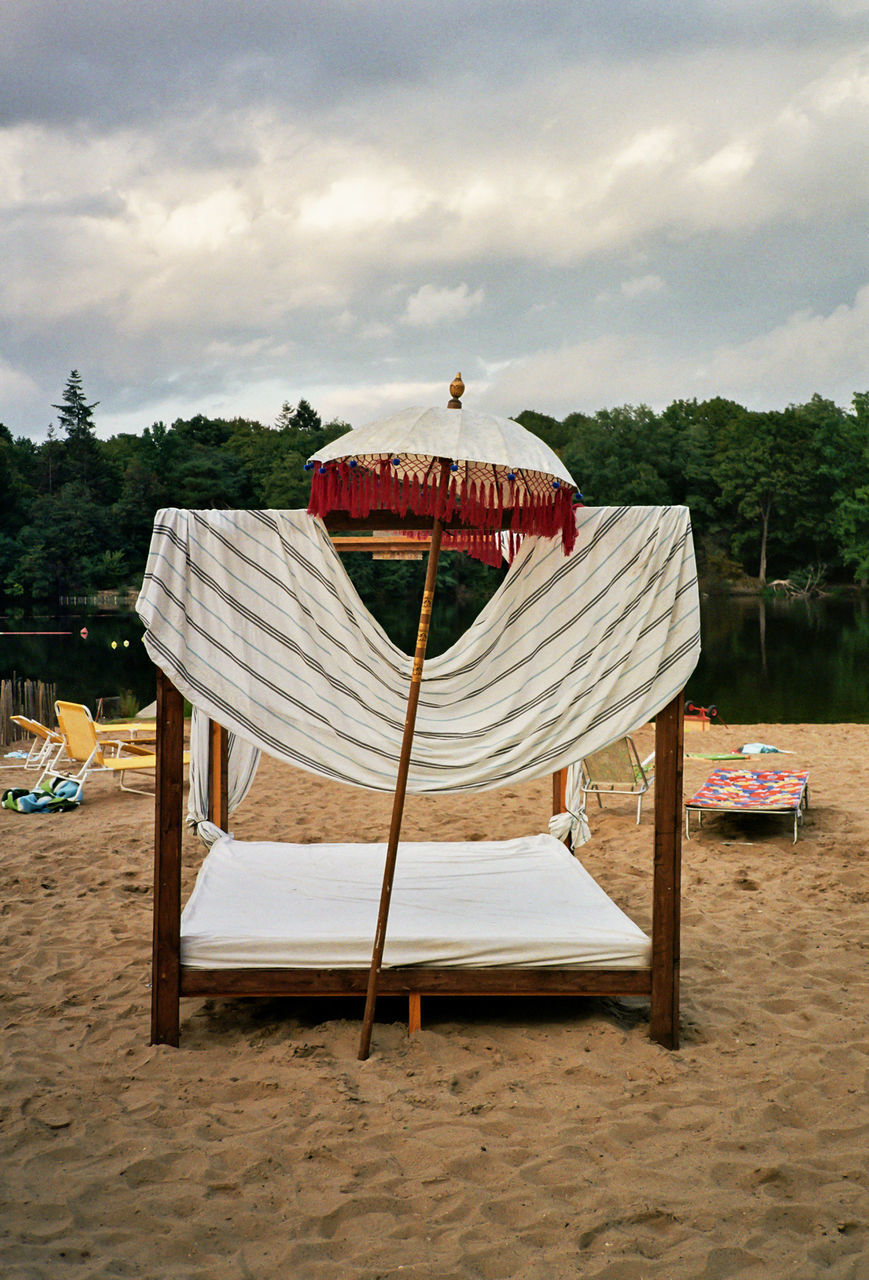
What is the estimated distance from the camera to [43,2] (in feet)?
→ 32.5

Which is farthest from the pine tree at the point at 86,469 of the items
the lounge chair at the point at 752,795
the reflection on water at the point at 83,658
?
the lounge chair at the point at 752,795

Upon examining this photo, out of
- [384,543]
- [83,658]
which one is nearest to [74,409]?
[83,658]

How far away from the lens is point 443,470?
129 inches

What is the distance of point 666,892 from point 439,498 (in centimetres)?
163

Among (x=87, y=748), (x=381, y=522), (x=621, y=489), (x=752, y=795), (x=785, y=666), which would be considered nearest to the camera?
(x=381, y=522)

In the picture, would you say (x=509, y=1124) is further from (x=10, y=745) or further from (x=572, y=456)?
(x=572, y=456)

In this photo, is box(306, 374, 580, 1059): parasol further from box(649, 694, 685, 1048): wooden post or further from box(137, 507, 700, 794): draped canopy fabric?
box(649, 694, 685, 1048): wooden post

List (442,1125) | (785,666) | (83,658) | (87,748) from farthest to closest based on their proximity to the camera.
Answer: (83,658) → (785,666) → (87,748) → (442,1125)

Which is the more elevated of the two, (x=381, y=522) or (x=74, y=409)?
(x=74, y=409)

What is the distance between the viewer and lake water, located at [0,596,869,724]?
1959 centimetres

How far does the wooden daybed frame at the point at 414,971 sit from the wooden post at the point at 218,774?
1.64 metres

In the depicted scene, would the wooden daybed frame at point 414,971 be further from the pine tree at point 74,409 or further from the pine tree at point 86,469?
the pine tree at point 74,409

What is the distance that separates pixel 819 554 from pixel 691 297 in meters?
14.5

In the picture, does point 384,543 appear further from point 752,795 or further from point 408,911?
point 752,795
